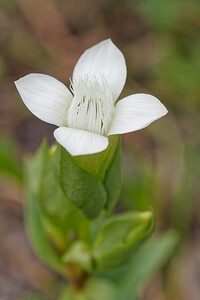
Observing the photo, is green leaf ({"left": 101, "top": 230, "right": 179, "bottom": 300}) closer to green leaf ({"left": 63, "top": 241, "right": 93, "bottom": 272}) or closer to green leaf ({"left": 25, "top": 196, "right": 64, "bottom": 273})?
green leaf ({"left": 25, "top": 196, "right": 64, "bottom": 273})

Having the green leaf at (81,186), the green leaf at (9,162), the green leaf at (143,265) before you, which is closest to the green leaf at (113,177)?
the green leaf at (81,186)

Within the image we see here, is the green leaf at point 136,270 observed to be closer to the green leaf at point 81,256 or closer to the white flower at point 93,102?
the green leaf at point 81,256

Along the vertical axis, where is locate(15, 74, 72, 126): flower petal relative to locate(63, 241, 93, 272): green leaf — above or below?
above

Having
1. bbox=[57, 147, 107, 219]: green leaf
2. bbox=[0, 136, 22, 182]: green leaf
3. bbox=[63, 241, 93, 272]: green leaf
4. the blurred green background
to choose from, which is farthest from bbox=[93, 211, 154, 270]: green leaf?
bbox=[0, 136, 22, 182]: green leaf

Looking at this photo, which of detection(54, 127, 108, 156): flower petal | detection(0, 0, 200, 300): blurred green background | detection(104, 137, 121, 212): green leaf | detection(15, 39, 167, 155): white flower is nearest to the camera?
detection(54, 127, 108, 156): flower petal

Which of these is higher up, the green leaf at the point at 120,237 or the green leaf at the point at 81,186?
the green leaf at the point at 81,186

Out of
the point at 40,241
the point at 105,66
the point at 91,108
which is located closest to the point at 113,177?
the point at 91,108

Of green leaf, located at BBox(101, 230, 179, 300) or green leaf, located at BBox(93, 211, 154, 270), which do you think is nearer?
green leaf, located at BBox(93, 211, 154, 270)

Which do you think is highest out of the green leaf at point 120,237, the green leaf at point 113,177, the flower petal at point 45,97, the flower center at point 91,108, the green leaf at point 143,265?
the flower petal at point 45,97
